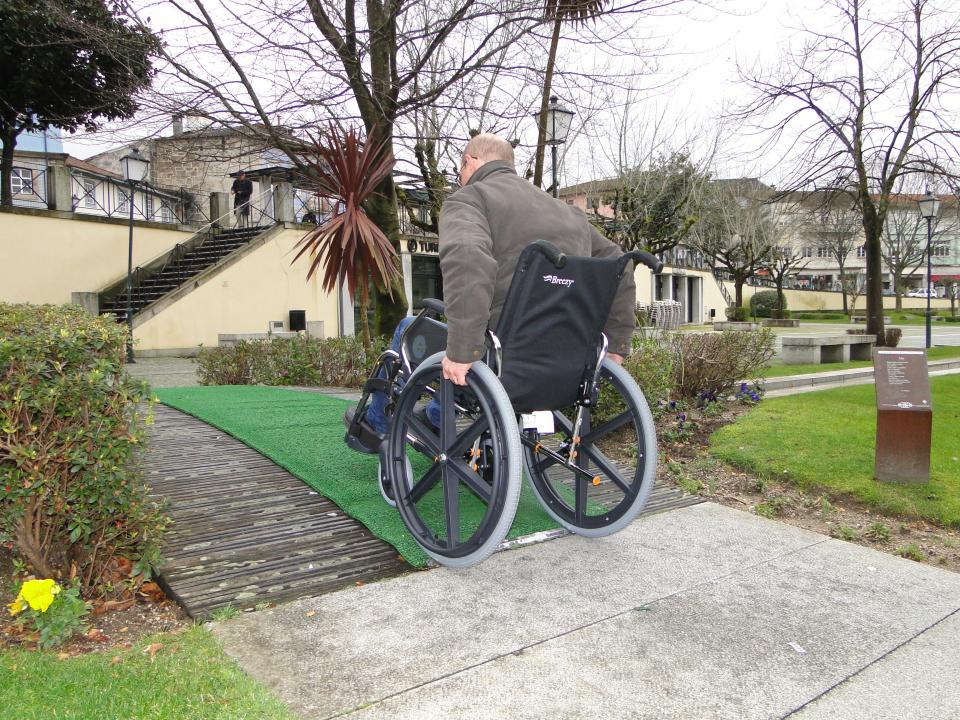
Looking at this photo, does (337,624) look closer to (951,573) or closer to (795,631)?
(795,631)

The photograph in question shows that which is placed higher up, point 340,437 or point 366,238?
point 366,238

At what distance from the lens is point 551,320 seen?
2.65m

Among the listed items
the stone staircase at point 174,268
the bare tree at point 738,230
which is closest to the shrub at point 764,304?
the bare tree at point 738,230

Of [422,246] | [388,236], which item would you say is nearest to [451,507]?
[388,236]

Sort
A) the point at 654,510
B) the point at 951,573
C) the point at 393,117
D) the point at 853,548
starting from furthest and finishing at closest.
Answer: the point at 393,117
the point at 654,510
the point at 853,548
the point at 951,573

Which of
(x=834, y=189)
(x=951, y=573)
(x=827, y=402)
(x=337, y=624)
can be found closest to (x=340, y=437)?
(x=337, y=624)

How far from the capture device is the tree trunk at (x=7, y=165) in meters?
16.1

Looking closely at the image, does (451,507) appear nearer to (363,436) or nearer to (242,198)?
(363,436)

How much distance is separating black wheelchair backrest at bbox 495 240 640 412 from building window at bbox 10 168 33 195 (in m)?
18.0

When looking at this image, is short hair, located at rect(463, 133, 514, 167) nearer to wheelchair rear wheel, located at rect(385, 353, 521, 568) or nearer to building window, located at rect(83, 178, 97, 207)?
wheelchair rear wheel, located at rect(385, 353, 521, 568)

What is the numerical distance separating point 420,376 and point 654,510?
1664 mm

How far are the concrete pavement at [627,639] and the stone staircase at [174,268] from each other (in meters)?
15.2

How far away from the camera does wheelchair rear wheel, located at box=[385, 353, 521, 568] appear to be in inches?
97.4

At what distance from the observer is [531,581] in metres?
2.77
